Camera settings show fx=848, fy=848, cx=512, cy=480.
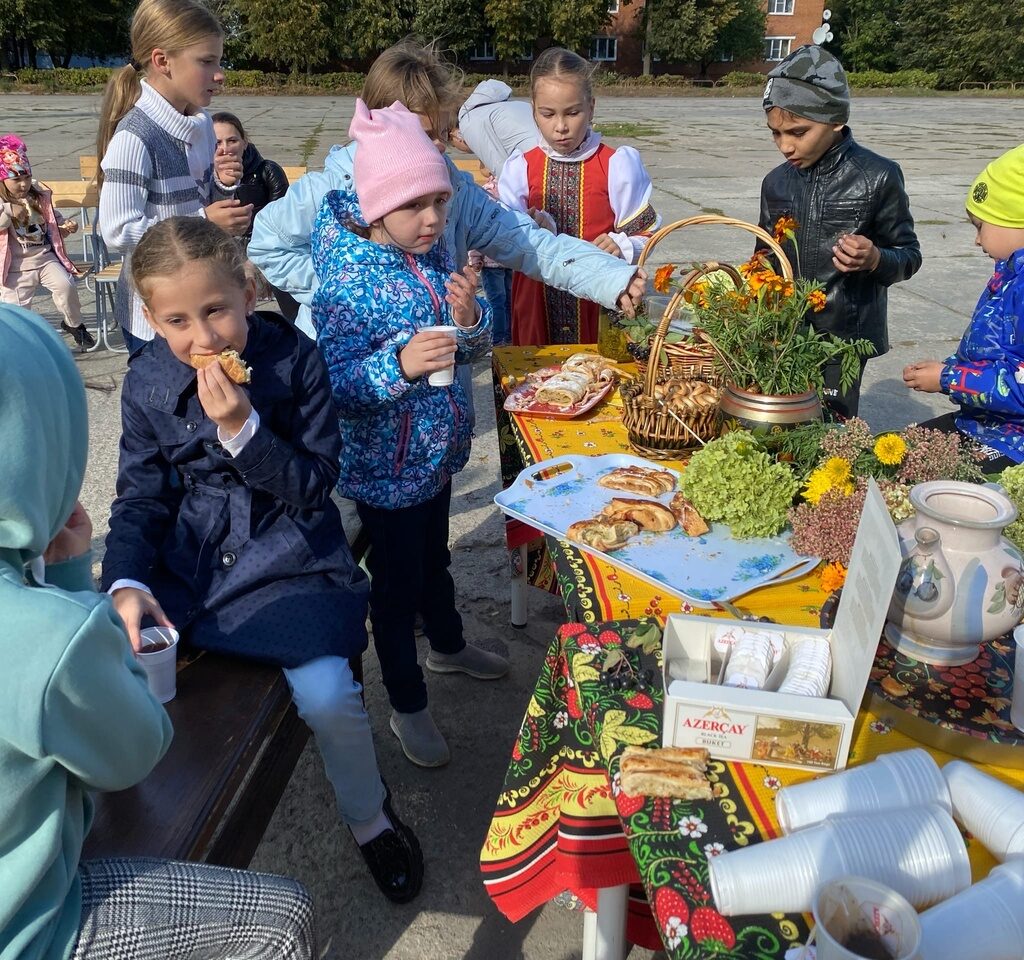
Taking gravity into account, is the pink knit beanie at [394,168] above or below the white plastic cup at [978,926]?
above

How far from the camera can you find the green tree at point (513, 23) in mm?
33844

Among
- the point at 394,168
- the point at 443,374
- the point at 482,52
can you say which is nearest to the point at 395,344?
the point at 443,374

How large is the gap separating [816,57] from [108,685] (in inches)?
118

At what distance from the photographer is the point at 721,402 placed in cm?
210

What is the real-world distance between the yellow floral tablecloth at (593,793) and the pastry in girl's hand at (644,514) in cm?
16

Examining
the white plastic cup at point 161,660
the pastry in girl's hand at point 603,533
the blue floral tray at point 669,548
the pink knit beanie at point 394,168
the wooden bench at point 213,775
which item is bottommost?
the wooden bench at point 213,775

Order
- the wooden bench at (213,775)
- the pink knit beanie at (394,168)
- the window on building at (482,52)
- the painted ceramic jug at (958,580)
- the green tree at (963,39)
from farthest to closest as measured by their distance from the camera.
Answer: the window on building at (482,52)
the green tree at (963,39)
the pink knit beanie at (394,168)
the wooden bench at (213,775)
the painted ceramic jug at (958,580)

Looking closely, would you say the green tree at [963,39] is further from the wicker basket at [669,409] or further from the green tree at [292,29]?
the wicker basket at [669,409]

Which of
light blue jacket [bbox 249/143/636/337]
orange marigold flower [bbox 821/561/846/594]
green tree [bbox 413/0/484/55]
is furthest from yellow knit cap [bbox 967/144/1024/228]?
green tree [bbox 413/0/484/55]

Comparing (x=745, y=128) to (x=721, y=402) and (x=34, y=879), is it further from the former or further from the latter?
(x=34, y=879)

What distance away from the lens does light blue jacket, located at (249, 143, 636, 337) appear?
8.99ft

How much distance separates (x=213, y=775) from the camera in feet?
5.42

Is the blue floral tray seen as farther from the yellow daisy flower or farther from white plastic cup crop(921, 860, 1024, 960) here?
white plastic cup crop(921, 860, 1024, 960)

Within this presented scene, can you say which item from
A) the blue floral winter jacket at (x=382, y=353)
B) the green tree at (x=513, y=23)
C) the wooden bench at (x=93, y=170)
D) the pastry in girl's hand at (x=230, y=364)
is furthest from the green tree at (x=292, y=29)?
the pastry in girl's hand at (x=230, y=364)
